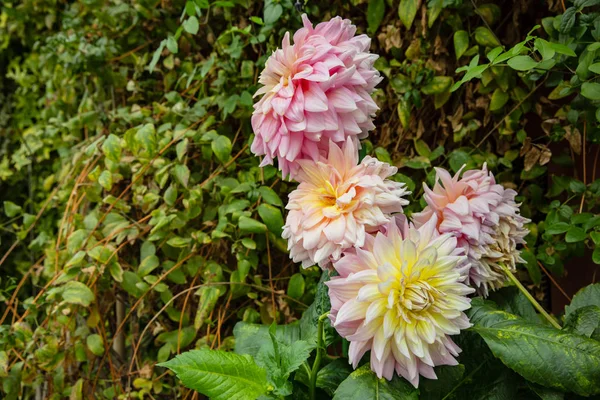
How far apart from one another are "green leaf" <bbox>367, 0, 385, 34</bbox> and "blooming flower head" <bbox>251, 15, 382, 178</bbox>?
49 centimetres

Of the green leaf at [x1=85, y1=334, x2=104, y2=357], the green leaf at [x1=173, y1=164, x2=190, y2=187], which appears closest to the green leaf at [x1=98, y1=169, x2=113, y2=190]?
the green leaf at [x1=173, y1=164, x2=190, y2=187]

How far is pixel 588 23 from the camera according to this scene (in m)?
0.96

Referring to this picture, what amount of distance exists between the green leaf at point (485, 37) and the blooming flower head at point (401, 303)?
0.65m

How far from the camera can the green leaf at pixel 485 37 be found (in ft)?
3.86

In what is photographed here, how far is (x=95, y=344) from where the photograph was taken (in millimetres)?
1386

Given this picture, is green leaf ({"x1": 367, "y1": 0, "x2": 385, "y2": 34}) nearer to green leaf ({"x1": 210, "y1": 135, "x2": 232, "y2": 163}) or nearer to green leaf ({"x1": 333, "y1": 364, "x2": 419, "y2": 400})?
green leaf ({"x1": 210, "y1": 135, "x2": 232, "y2": 163})

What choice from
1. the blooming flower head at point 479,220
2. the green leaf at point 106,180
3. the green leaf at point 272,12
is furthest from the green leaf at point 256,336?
the green leaf at point 272,12

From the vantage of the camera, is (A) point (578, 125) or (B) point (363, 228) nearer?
(B) point (363, 228)

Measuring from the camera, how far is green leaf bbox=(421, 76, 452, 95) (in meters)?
1.21

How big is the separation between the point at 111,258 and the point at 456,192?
0.92 meters

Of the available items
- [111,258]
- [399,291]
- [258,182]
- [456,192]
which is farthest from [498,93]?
[111,258]

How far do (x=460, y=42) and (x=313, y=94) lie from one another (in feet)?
1.91

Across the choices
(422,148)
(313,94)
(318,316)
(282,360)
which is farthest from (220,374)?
(422,148)

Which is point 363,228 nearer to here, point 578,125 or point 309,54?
point 309,54
